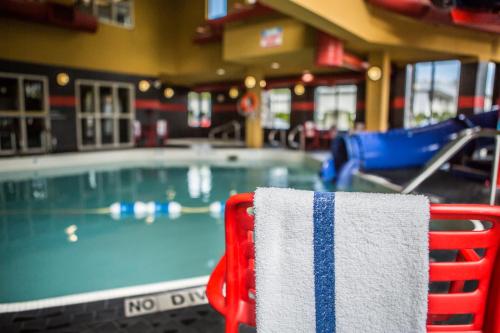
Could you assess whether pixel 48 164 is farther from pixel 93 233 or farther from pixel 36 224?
pixel 93 233

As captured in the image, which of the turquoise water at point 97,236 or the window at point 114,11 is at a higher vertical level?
the window at point 114,11

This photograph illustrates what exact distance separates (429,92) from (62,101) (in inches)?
469

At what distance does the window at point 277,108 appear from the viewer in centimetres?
1584

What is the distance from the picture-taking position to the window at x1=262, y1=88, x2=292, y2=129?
52.0ft

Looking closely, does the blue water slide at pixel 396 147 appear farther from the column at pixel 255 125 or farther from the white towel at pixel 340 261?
the column at pixel 255 125

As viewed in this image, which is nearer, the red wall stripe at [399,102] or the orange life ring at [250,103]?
the red wall stripe at [399,102]

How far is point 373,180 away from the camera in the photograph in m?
5.92

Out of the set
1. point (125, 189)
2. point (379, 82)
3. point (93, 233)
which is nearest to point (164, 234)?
point (93, 233)

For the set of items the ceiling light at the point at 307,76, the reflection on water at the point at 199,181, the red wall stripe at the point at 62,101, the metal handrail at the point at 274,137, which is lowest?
the reflection on water at the point at 199,181

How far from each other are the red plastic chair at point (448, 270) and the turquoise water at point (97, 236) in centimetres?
211

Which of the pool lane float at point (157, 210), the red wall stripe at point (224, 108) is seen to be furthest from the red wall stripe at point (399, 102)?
the pool lane float at point (157, 210)

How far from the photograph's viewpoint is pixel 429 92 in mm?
12289

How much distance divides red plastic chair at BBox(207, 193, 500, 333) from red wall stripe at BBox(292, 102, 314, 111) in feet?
47.6

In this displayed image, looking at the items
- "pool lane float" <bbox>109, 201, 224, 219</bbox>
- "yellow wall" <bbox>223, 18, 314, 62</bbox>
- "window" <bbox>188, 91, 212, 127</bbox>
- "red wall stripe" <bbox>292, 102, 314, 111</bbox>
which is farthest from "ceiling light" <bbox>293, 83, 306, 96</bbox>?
"pool lane float" <bbox>109, 201, 224, 219</bbox>
